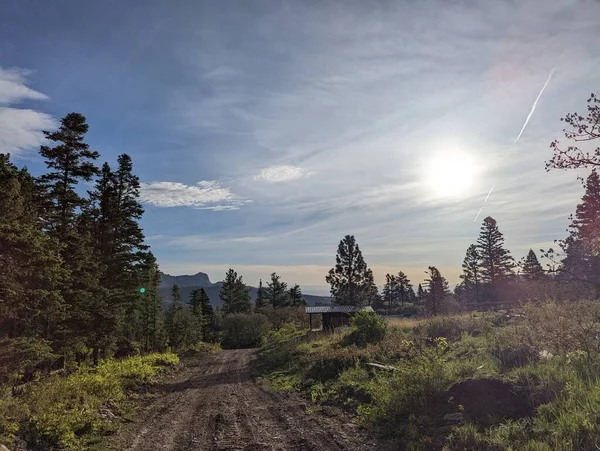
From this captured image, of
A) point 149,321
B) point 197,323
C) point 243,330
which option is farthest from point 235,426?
point 243,330

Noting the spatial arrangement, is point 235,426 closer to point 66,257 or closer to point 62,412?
point 62,412

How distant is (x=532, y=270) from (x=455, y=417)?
17.5 metres

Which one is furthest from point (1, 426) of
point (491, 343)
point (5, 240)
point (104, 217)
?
point (104, 217)

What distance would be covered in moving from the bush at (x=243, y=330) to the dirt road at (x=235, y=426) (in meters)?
40.9

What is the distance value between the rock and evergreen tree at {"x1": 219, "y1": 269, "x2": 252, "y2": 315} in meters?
66.0

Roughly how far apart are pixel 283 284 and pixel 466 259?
39710 millimetres

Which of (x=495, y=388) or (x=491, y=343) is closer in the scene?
(x=495, y=388)

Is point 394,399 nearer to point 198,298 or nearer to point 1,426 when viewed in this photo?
point 1,426

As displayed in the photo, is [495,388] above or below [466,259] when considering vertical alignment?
below

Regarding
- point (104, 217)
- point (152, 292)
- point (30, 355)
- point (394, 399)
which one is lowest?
point (394, 399)

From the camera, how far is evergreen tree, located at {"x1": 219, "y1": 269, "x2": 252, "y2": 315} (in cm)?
7356

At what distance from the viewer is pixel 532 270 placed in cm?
2258

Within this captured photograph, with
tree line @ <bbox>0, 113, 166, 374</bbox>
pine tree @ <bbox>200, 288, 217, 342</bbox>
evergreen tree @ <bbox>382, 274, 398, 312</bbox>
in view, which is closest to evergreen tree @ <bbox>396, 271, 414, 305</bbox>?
evergreen tree @ <bbox>382, 274, 398, 312</bbox>

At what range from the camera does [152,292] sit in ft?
135
